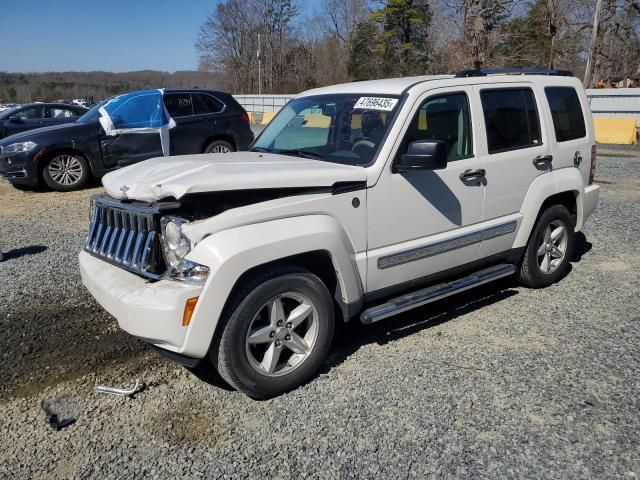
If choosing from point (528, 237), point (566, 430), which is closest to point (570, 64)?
point (528, 237)

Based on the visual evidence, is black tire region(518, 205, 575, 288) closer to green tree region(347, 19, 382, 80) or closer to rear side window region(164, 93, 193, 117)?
rear side window region(164, 93, 193, 117)

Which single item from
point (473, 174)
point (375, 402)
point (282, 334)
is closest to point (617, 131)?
point (473, 174)

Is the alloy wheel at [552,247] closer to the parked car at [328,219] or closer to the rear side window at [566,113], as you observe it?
the parked car at [328,219]

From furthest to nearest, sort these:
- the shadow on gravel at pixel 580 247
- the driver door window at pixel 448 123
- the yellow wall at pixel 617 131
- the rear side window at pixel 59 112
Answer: the yellow wall at pixel 617 131 < the rear side window at pixel 59 112 < the shadow on gravel at pixel 580 247 < the driver door window at pixel 448 123

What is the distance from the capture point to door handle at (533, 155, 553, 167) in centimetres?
468

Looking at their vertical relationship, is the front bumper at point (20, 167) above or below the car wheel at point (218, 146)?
below

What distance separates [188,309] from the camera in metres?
2.91

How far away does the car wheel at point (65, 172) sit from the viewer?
9.72 metres

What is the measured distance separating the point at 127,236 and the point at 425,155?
2.00 m

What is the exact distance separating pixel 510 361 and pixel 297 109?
106 inches

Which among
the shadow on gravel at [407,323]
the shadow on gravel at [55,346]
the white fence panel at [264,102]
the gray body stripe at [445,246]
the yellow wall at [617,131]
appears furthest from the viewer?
the white fence panel at [264,102]

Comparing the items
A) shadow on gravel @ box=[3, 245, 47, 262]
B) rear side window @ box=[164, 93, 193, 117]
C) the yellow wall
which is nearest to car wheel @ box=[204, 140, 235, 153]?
rear side window @ box=[164, 93, 193, 117]

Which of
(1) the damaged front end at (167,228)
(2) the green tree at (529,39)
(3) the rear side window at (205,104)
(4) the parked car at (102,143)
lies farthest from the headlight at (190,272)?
(2) the green tree at (529,39)

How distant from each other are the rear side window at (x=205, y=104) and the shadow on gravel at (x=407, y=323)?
7.33m
